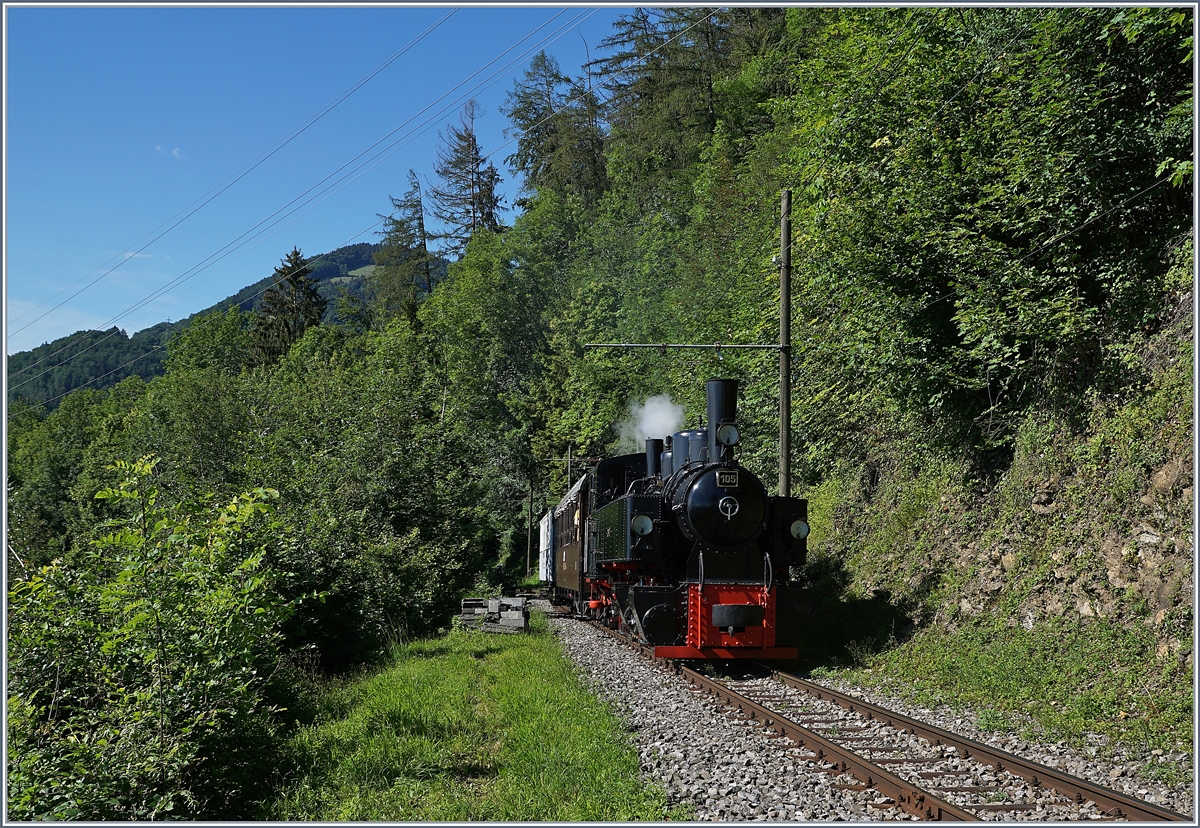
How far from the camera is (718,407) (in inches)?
460

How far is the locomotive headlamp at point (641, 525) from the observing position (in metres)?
11.7

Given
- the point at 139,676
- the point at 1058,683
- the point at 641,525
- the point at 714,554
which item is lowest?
the point at 1058,683

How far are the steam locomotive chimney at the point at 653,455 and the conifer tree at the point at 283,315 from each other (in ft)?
174

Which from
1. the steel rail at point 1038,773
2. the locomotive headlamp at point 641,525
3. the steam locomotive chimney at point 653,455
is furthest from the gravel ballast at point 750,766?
the steam locomotive chimney at point 653,455

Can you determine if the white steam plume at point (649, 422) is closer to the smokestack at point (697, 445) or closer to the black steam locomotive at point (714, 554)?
the smokestack at point (697, 445)

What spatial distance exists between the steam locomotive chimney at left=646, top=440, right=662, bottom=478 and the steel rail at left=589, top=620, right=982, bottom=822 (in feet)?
17.3

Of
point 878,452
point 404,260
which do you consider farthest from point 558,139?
point 878,452

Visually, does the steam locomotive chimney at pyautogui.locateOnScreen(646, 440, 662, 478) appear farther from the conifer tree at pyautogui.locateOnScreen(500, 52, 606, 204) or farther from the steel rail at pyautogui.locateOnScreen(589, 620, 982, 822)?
the conifer tree at pyautogui.locateOnScreen(500, 52, 606, 204)

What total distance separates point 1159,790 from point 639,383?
26704 millimetres

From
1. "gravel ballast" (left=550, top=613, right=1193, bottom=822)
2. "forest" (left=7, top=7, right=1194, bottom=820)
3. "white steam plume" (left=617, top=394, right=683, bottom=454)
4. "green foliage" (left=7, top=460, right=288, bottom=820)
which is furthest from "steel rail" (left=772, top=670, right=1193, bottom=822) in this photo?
"white steam plume" (left=617, top=394, right=683, bottom=454)

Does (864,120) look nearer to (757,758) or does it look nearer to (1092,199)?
(1092,199)

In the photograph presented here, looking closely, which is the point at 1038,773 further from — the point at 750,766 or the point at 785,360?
the point at 785,360

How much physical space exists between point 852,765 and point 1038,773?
4.22ft

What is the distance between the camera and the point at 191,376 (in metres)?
44.9
